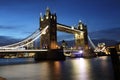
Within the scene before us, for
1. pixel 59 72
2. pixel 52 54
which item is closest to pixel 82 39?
pixel 52 54

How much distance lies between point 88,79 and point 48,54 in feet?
138

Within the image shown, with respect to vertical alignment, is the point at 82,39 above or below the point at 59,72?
above

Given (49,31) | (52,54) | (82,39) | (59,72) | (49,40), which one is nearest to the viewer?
(59,72)

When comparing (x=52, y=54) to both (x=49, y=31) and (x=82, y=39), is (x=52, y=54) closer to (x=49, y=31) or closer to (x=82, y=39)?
(x=49, y=31)

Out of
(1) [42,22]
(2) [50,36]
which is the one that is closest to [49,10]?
(1) [42,22]

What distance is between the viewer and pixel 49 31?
229 feet

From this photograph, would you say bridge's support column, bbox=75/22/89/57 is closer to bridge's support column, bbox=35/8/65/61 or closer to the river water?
bridge's support column, bbox=35/8/65/61

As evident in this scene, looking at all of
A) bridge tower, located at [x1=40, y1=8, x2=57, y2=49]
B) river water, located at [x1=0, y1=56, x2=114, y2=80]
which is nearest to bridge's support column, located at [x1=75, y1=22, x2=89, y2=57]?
bridge tower, located at [x1=40, y1=8, x2=57, y2=49]

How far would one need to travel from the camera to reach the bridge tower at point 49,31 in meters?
68.8

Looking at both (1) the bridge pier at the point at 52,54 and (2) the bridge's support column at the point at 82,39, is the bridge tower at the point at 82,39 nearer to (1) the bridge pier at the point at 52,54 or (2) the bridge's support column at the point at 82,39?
(2) the bridge's support column at the point at 82,39

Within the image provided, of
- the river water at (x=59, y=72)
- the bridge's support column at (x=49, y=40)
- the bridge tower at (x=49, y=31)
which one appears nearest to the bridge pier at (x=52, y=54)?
the bridge's support column at (x=49, y=40)

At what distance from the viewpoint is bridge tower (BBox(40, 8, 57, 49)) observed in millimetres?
68838

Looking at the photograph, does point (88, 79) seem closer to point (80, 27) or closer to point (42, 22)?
point (42, 22)

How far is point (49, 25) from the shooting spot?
232 ft
